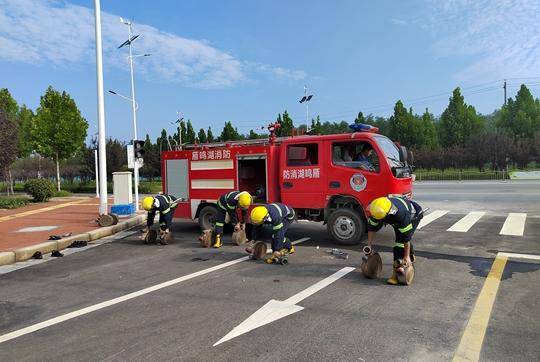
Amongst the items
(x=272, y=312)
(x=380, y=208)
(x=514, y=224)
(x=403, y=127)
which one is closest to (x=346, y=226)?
(x=380, y=208)

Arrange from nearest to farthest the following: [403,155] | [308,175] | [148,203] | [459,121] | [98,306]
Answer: [98,306] < [403,155] < [308,175] < [148,203] < [459,121]

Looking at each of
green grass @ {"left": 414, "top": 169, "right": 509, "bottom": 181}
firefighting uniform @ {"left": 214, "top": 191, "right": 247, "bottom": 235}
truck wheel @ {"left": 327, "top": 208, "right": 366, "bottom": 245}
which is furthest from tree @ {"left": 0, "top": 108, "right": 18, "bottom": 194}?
green grass @ {"left": 414, "top": 169, "right": 509, "bottom": 181}

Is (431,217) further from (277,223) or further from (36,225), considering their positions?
(36,225)

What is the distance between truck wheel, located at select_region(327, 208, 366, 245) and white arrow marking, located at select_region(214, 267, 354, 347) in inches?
111

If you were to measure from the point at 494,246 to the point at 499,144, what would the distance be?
119 ft

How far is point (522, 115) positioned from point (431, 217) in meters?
42.7

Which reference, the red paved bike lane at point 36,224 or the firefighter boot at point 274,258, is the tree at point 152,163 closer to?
the red paved bike lane at point 36,224

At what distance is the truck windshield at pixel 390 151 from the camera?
871 cm

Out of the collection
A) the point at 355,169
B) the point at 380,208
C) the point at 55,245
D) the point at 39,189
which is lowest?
the point at 55,245

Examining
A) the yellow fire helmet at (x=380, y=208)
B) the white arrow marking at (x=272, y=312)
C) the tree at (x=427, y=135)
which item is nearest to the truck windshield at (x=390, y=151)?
the yellow fire helmet at (x=380, y=208)

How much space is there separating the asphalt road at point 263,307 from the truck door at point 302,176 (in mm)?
1215

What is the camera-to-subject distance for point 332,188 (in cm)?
906

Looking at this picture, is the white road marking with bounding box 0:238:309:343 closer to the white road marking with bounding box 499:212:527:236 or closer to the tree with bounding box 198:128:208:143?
the white road marking with bounding box 499:212:527:236

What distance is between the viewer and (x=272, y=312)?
192 inches
